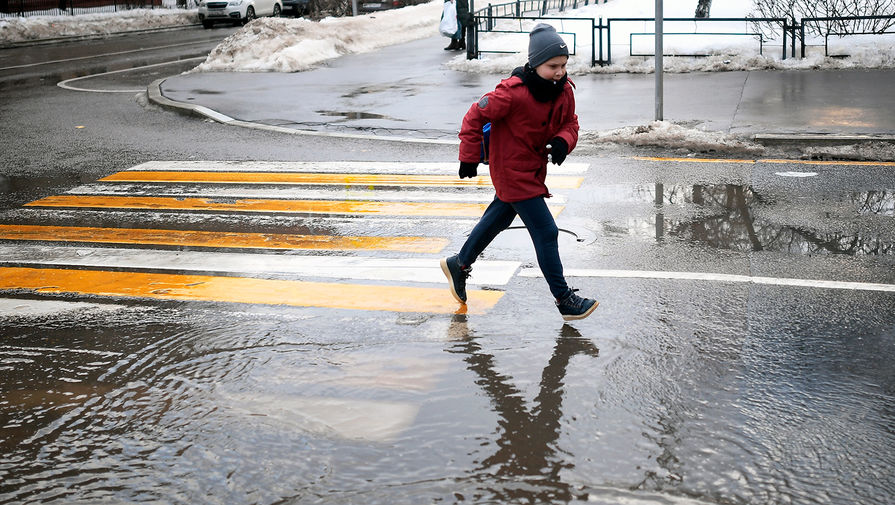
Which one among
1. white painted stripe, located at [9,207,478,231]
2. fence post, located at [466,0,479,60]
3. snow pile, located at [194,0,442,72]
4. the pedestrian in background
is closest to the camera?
white painted stripe, located at [9,207,478,231]

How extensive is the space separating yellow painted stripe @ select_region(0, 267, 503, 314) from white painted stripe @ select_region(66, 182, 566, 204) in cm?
250

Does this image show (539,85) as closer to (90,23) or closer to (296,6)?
(90,23)

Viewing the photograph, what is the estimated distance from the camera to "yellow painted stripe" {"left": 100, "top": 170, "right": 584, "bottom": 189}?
9453 mm

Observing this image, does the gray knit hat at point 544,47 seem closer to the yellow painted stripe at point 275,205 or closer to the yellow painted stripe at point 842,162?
the yellow painted stripe at point 275,205

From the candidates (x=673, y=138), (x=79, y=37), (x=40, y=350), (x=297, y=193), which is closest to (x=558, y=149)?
(x=40, y=350)

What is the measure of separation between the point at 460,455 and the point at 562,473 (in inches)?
18.0

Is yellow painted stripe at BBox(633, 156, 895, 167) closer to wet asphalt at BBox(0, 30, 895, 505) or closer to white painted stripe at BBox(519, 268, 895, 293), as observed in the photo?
wet asphalt at BBox(0, 30, 895, 505)

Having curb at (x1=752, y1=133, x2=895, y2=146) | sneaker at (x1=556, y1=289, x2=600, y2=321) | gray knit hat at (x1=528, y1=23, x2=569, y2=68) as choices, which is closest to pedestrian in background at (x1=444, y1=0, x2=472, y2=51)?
curb at (x1=752, y1=133, x2=895, y2=146)

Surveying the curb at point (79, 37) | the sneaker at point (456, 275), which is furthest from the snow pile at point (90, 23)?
the sneaker at point (456, 275)

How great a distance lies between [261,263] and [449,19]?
17570 millimetres

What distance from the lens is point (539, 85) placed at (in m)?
5.18

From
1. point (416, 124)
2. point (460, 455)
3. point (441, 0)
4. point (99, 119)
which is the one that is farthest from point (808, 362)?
point (441, 0)

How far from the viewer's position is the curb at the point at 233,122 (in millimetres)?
11984

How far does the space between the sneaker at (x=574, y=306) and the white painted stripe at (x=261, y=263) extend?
88 centimetres
